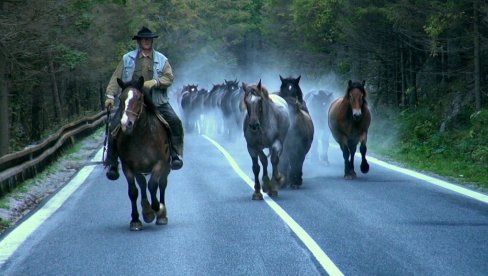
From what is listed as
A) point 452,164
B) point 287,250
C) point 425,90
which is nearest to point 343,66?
point 425,90

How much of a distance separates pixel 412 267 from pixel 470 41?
18.5 metres

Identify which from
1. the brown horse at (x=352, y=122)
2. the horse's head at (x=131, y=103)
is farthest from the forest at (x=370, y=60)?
the horse's head at (x=131, y=103)

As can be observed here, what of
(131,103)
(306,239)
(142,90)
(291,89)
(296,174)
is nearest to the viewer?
(306,239)

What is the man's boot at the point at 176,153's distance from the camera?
11.1 meters

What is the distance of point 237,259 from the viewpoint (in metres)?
8.38

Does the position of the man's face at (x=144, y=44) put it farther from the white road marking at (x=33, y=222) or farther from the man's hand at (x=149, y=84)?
the white road marking at (x=33, y=222)

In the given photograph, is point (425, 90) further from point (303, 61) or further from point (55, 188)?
point (303, 61)

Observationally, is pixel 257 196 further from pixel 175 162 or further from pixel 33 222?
pixel 33 222

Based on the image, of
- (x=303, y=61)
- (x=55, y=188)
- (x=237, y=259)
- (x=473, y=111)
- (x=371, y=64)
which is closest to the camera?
(x=237, y=259)

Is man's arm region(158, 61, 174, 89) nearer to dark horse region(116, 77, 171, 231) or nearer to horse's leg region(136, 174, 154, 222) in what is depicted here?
dark horse region(116, 77, 171, 231)

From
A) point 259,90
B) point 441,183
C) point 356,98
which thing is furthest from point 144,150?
point 356,98

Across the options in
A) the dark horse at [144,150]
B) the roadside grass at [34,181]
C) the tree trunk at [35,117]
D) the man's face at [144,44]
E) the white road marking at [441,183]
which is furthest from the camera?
the tree trunk at [35,117]

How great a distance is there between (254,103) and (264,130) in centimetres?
71

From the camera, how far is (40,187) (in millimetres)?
15648
